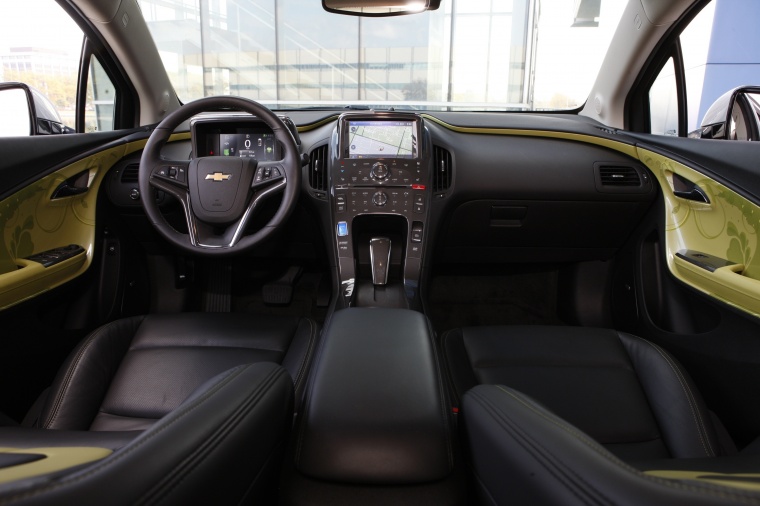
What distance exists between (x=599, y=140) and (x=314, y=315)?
1681mm

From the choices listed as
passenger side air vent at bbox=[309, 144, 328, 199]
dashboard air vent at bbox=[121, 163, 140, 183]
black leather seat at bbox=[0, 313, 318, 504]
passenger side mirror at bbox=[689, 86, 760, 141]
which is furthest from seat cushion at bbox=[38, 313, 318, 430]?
passenger side mirror at bbox=[689, 86, 760, 141]

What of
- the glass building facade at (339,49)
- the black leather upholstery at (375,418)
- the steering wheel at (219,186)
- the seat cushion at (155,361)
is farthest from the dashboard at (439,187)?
the glass building facade at (339,49)

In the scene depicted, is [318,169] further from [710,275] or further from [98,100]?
[710,275]

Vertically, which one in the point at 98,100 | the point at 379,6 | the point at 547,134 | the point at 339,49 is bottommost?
the point at 547,134

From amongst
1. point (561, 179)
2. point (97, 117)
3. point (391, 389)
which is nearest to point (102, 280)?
point (97, 117)

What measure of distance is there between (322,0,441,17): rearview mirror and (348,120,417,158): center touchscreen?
46 cm

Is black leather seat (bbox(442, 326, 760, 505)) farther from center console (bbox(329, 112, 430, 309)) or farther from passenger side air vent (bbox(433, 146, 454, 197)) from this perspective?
passenger side air vent (bbox(433, 146, 454, 197))

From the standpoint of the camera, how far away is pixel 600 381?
135cm

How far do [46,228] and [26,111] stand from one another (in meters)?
0.62

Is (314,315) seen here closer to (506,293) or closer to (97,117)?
(506,293)

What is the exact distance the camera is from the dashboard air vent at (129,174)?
2021 millimetres

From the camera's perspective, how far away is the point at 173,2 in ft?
16.4

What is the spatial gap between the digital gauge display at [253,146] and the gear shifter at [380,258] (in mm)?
545

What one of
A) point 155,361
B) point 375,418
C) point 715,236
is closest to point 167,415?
point 375,418
